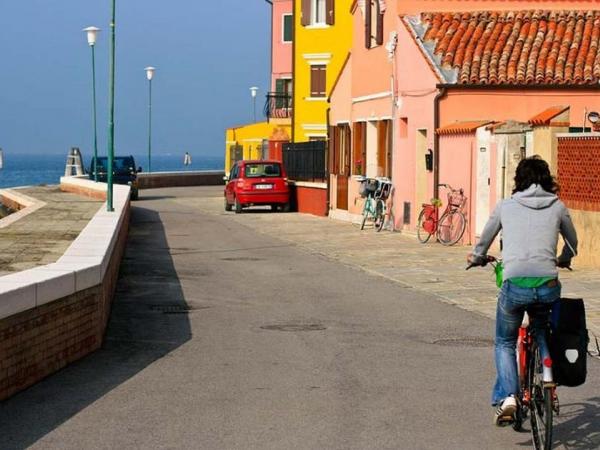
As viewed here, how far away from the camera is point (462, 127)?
95.6ft

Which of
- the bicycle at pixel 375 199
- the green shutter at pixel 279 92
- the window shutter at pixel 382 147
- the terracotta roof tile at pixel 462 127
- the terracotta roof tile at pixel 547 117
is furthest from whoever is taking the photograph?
the green shutter at pixel 279 92

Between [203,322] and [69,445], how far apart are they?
21.8 feet

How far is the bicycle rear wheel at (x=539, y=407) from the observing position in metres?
8.08

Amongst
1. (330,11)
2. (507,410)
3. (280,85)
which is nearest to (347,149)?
(330,11)

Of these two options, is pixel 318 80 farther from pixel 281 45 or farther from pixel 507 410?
pixel 507 410

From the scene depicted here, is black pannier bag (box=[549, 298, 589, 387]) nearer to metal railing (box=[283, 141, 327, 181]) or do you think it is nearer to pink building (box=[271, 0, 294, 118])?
metal railing (box=[283, 141, 327, 181])

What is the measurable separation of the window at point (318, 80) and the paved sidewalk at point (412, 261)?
77.9ft

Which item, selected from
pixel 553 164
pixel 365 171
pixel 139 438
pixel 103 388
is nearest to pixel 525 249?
pixel 139 438

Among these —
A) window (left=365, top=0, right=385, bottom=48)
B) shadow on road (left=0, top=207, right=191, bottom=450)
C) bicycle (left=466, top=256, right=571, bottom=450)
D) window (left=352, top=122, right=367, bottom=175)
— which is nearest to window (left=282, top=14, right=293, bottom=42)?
window (left=352, top=122, right=367, bottom=175)

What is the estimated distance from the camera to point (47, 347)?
449 inches

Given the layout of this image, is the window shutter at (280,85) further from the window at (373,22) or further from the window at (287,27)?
the window at (373,22)

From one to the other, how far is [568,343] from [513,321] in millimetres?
516

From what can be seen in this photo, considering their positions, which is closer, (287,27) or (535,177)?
(535,177)

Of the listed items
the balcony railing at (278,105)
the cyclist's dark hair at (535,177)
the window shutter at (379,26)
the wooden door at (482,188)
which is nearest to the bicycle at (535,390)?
the cyclist's dark hair at (535,177)
